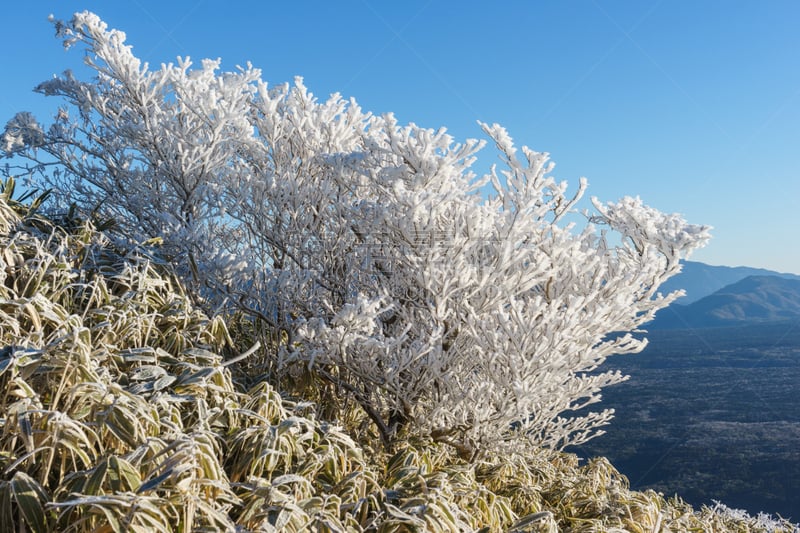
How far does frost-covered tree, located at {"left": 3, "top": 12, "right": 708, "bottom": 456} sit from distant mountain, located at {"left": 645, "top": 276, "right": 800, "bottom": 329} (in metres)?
53.0

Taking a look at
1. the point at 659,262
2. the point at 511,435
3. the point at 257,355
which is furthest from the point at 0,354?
the point at 659,262

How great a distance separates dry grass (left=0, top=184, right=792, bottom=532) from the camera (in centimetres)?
215

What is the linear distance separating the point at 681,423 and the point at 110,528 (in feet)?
46.0

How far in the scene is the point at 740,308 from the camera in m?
57.8

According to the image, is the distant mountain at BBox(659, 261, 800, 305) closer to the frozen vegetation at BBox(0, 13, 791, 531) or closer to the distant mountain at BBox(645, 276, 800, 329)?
the distant mountain at BBox(645, 276, 800, 329)

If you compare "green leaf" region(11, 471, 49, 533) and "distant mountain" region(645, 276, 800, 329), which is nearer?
"green leaf" region(11, 471, 49, 533)

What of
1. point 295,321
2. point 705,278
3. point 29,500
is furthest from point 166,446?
point 705,278

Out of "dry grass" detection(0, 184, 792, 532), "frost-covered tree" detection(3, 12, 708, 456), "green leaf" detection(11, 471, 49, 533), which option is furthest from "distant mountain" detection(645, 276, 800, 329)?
"green leaf" detection(11, 471, 49, 533)

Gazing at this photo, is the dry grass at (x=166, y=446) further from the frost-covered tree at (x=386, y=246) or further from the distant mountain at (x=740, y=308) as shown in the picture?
the distant mountain at (x=740, y=308)

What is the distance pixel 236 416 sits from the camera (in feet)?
9.93

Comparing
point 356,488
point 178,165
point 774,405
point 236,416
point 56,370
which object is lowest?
point 774,405

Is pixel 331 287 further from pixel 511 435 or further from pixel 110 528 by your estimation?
pixel 110 528

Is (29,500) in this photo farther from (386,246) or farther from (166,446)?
(386,246)

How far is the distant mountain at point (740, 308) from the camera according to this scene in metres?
54.5
